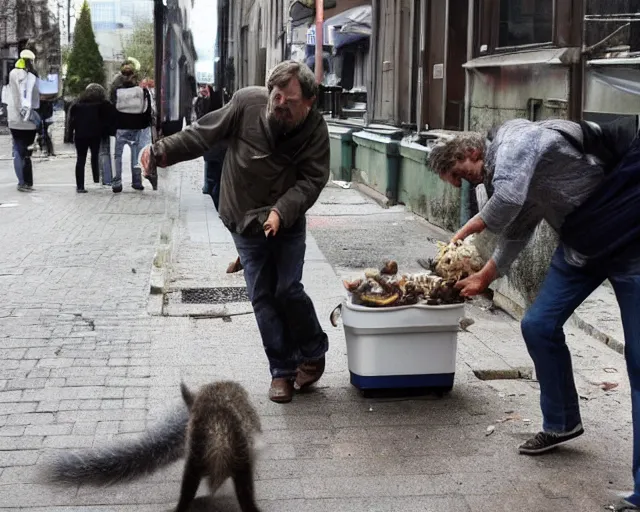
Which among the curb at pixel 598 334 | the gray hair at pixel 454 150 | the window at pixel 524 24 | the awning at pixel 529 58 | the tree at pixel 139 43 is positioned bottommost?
the curb at pixel 598 334

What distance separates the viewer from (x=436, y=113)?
1334 cm

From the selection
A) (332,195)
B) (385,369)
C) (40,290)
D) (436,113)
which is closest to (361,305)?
(385,369)

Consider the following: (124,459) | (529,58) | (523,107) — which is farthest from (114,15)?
(124,459)

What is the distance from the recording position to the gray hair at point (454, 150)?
174 inches

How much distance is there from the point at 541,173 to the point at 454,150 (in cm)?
43

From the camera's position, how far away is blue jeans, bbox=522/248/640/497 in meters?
4.29

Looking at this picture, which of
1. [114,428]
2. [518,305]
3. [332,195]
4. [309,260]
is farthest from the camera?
[332,195]

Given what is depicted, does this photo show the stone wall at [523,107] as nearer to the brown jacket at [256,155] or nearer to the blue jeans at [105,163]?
the brown jacket at [256,155]

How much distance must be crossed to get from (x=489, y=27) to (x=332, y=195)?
5095mm

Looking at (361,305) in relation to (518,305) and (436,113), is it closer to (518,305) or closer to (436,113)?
(518,305)

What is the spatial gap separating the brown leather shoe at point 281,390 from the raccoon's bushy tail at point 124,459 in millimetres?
1187

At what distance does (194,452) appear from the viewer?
12.8ft

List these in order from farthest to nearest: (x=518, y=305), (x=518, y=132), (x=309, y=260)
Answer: (x=309, y=260) → (x=518, y=305) → (x=518, y=132)

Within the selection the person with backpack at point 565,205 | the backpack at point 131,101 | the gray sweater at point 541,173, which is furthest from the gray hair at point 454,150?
the backpack at point 131,101
